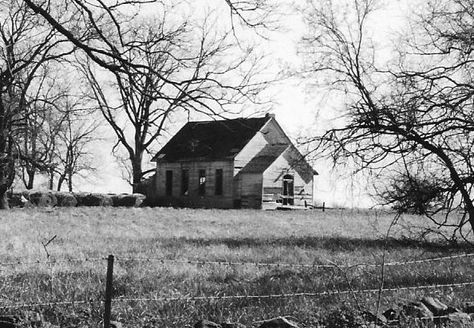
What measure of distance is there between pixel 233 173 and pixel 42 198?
1405 cm

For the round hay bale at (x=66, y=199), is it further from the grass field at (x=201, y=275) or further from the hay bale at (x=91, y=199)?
the grass field at (x=201, y=275)

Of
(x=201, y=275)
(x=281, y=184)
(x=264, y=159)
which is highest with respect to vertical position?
(x=264, y=159)

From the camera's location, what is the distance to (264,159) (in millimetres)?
45094

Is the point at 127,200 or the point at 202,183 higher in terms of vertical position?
the point at 202,183

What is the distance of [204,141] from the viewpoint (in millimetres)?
47438

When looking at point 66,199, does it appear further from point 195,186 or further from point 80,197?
point 195,186

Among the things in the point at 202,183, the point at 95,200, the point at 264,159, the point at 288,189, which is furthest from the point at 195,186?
the point at 95,200

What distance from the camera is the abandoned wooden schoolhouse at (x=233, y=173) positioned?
43.5 m

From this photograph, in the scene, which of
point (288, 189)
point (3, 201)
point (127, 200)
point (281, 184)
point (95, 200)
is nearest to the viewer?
point (3, 201)

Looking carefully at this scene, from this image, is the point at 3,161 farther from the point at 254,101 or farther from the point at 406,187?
the point at 254,101

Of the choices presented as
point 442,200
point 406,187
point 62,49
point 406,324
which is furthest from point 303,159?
point 62,49

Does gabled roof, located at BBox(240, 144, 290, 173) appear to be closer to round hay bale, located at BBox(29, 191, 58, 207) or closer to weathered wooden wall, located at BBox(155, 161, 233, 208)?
weathered wooden wall, located at BBox(155, 161, 233, 208)

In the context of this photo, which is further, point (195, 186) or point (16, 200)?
point (195, 186)

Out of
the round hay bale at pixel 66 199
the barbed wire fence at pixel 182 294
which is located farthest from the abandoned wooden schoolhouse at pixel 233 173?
the barbed wire fence at pixel 182 294
